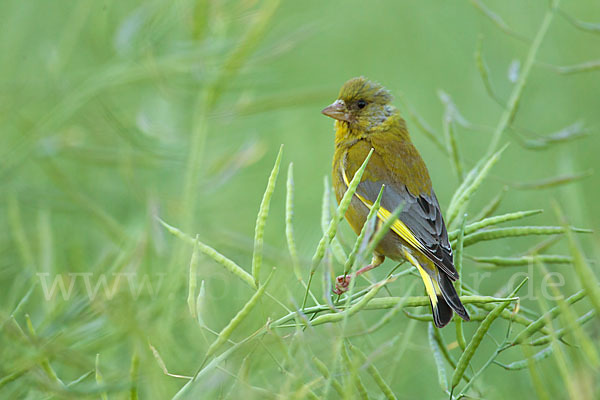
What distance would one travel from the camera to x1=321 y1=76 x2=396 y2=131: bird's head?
12.2ft

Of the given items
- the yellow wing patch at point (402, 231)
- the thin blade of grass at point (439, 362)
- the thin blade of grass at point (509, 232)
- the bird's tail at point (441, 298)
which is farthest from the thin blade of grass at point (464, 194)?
the yellow wing patch at point (402, 231)

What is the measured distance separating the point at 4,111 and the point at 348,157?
5.44 ft

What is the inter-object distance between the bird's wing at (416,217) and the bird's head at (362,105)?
351 millimetres

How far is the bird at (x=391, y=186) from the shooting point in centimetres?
264

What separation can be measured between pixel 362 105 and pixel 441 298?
5.69 ft

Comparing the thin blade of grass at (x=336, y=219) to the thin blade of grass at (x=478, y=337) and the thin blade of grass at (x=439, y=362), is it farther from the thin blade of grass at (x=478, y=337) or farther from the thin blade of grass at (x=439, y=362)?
the thin blade of grass at (x=439, y=362)

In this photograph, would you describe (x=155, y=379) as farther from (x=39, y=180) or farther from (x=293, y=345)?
(x=39, y=180)

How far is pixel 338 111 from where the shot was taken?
3719mm

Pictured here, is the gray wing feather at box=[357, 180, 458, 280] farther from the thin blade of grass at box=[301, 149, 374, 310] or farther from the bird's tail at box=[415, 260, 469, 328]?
the thin blade of grass at box=[301, 149, 374, 310]

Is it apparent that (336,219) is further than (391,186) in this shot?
No

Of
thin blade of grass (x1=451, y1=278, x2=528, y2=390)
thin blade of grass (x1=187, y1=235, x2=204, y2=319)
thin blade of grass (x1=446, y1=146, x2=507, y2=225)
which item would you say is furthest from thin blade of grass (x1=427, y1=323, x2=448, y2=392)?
thin blade of grass (x1=187, y1=235, x2=204, y2=319)

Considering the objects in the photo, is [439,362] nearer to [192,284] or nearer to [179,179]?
[192,284]

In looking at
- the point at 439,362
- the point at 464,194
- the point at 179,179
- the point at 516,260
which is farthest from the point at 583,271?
the point at 179,179

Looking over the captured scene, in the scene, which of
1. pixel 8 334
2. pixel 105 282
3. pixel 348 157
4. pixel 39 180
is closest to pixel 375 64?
pixel 348 157
